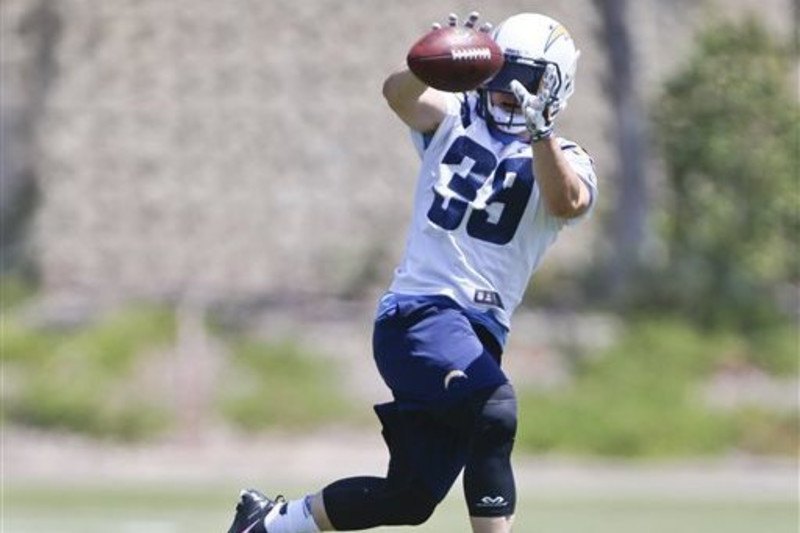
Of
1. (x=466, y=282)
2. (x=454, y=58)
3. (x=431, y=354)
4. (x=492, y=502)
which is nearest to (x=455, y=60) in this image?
(x=454, y=58)

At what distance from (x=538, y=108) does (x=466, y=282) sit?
66 cm

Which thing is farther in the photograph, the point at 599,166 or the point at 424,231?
the point at 599,166

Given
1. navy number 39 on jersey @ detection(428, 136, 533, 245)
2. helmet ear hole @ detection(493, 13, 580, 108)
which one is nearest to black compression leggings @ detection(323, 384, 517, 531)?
navy number 39 on jersey @ detection(428, 136, 533, 245)

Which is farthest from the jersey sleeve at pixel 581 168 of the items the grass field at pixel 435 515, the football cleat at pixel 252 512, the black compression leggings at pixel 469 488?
the grass field at pixel 435 515

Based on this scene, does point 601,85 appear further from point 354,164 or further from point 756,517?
point 756,517

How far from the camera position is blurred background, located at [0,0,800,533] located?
637 inches

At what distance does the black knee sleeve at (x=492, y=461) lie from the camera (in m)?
7.02

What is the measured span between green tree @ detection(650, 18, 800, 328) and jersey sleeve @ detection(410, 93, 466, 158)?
10793 mm

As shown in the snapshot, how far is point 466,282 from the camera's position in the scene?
7.16m

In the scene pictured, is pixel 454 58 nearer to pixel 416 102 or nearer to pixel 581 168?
pixel 416 102

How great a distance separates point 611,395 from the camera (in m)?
16.6

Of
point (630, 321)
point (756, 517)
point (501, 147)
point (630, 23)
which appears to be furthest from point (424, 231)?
point (630, 23)

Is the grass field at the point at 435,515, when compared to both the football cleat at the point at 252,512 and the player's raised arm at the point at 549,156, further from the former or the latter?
the player's raised arm at the point at 549,156

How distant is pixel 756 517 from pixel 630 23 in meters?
8.14
